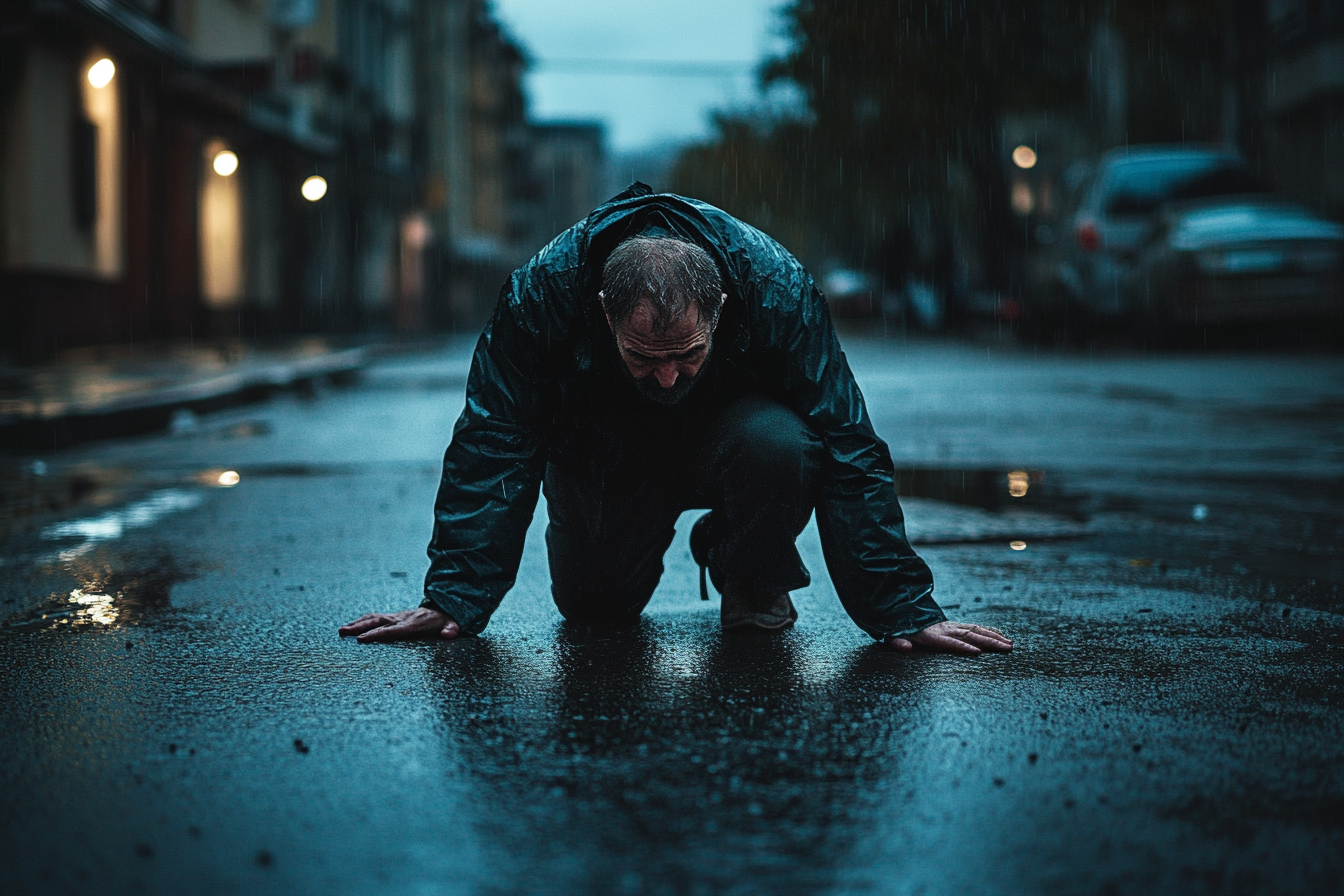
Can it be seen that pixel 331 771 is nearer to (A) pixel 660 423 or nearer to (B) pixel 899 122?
(A) pixel 660 423

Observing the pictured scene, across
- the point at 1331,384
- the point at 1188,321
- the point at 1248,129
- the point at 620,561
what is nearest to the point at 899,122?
the point at 1248,129

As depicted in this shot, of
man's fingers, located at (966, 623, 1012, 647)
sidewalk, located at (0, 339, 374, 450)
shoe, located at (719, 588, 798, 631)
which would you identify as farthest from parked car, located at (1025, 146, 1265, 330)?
man's fingers, located at (966, 623, 1012, 647)

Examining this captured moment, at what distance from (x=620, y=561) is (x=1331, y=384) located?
8.62 m

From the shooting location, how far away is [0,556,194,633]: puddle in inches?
141

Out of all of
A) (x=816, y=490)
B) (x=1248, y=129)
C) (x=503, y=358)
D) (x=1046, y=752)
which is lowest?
(x=1046, y=752)

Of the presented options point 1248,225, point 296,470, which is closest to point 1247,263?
point 1248,225

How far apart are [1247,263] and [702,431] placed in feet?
36.5

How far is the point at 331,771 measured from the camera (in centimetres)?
229

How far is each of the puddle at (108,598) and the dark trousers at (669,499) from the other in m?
1.04

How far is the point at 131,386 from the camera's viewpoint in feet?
35.2

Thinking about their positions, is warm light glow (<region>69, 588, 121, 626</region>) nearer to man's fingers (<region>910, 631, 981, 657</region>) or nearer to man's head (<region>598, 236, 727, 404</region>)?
man's head (<region>598, 236, 727, 404</region>)

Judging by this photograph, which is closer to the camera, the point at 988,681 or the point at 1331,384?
the point at 988,681

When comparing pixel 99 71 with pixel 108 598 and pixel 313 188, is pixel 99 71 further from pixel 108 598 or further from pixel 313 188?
pixel 108 598

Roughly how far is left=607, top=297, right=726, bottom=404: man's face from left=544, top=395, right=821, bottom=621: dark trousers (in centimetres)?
33
